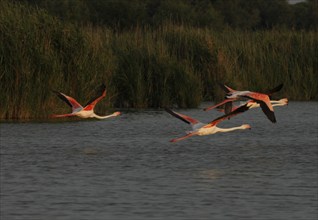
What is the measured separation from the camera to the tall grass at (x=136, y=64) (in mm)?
28875

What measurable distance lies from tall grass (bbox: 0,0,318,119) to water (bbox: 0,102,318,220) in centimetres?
110

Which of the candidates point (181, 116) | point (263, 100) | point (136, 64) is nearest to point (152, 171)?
point (181, 116)

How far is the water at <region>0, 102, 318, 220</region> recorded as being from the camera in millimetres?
16484

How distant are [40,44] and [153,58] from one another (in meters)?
7.53

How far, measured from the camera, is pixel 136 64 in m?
35.7

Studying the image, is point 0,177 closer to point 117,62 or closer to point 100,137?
point 100,137

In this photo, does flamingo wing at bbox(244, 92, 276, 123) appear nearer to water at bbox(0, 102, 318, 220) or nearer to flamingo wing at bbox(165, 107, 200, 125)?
flamingo wing at bbox(165, 107, 200, 125)

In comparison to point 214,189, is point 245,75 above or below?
above

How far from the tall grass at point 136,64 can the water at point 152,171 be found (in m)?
1.10

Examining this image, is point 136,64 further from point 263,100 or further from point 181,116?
point 263,100

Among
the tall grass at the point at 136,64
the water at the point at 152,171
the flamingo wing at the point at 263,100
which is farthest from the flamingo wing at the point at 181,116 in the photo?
the tall grass at the point at 136,64

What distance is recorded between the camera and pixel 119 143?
2641 cm

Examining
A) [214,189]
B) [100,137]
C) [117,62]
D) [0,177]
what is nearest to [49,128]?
[100,137]

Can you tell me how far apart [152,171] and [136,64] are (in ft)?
48.7
